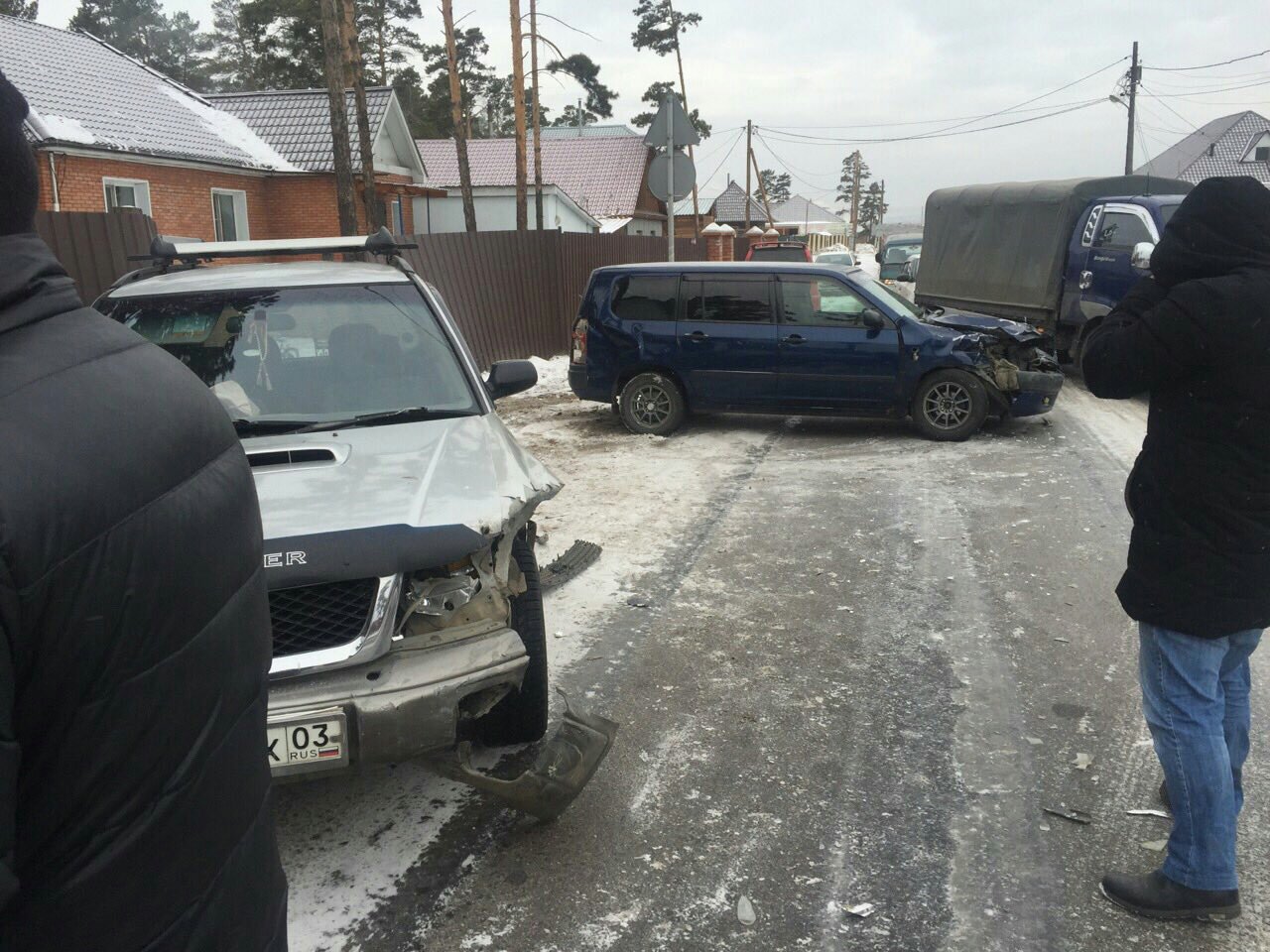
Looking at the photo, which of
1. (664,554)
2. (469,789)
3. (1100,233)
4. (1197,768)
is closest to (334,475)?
(469,789)

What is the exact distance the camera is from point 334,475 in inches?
135

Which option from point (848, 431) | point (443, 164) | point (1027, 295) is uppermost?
point (443, 164)

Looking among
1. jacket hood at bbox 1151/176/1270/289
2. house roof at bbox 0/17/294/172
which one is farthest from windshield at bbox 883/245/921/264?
jacket hood at bbox 1151/176/1270/289

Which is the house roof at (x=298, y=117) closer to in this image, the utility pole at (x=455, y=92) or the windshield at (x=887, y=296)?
the utility pole at (x=455, y=92)

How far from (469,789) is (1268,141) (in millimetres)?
65553

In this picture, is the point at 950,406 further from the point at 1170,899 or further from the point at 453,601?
the point at 453,601

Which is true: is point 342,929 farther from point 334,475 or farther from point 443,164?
point 443,164

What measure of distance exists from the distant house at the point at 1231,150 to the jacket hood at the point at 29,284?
62.2 meters

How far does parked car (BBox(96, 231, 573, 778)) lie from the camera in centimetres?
290

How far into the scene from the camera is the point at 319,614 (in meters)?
2.96

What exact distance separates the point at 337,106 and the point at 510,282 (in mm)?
3618

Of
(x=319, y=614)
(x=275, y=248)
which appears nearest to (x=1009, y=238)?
(x=275, y=248)

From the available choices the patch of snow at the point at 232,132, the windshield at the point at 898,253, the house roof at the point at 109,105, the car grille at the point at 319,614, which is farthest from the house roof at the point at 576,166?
the car grille at the point at 319,614

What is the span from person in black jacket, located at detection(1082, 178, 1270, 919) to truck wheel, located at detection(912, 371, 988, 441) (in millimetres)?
7065
